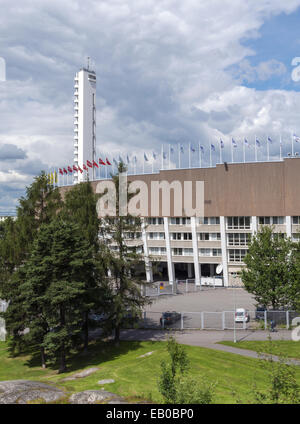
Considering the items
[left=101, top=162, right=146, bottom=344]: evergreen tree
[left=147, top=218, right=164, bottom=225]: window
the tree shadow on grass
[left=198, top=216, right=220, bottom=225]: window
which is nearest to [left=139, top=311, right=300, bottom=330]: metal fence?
the tree shadow on grass

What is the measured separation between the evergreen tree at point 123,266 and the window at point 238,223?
39865 millimetres

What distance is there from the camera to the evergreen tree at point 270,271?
40406 mm

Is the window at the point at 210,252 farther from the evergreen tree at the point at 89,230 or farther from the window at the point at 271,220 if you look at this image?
the evergreen tree at the point at 89,230

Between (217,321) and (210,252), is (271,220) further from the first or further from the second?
(217,321)

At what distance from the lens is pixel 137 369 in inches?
1145

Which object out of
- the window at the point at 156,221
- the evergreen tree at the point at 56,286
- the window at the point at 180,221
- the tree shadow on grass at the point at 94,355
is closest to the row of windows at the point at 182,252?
the window at the point at 180,221

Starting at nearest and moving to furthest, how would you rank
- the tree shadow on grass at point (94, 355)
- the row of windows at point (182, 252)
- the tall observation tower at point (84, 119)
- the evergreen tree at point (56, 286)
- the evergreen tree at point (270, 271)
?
the evergreen tree at point (56, 286) < the tree shadow on grass at point (94, 355) < the evergreen tree at point (270, 271) < the row of windows at point (182, 252) < the tall observation tower at point (84, 119)

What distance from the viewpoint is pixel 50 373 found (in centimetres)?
3294

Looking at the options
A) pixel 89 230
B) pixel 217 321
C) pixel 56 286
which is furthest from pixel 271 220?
pixel 56 286

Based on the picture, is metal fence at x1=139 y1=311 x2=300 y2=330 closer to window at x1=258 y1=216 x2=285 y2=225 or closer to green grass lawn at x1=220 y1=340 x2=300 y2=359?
green grass lawn at x1=220 y1=340 x2=300 y2=359

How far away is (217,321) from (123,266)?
13697mm

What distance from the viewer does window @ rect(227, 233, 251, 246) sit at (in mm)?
73088

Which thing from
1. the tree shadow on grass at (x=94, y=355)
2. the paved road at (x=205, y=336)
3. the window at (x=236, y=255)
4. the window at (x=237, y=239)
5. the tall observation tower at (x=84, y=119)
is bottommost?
the tree shadow on grass at (x=94, y=355)
